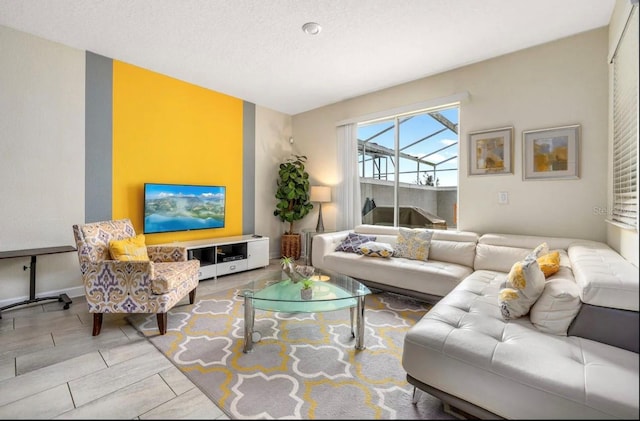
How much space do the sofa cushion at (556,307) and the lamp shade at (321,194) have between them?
3.20 metres

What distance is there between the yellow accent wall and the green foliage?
2.22ft

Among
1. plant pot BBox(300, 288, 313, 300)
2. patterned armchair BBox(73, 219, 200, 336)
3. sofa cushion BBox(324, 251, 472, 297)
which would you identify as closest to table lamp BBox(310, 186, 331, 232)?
sofa cushion BBox(324, 251, 472, 297)

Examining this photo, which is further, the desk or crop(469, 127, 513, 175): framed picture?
crop(469, 127, 513, 175): framed picture

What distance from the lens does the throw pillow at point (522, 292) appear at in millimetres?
1450

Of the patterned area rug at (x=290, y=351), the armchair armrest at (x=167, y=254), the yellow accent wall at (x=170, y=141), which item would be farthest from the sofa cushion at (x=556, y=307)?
the yellow accent wall at (x=170, y=141)

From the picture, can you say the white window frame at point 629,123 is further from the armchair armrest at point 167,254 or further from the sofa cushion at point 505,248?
the armchair armrest at point 167,254

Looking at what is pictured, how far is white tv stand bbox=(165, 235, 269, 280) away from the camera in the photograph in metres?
3.52

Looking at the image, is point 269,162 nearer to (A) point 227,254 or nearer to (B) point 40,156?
(A) point 227,254

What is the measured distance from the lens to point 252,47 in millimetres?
2867

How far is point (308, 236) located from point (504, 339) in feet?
11.0

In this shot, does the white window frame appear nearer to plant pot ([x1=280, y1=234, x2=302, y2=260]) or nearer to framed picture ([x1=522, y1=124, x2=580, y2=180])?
framed picture ([x1=522, y1=124, x2=580, y2=180])

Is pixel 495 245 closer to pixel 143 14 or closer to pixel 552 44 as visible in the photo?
pixel 552 44

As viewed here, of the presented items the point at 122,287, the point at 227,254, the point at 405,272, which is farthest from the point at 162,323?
the point at 405,272

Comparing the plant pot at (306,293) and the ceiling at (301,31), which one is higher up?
the ceiling at (301,31)
